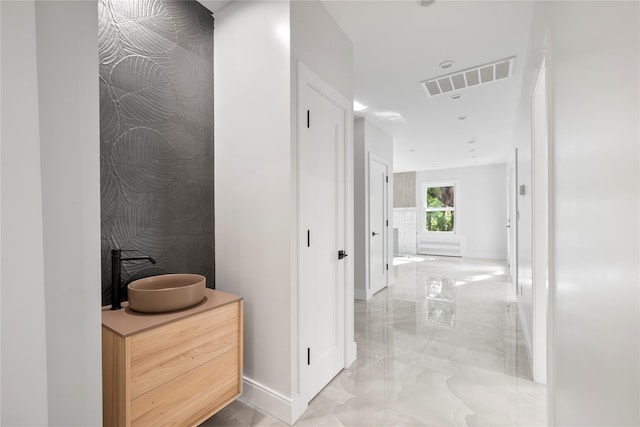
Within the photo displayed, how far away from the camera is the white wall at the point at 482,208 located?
26.1 feet

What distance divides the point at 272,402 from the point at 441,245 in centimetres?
801

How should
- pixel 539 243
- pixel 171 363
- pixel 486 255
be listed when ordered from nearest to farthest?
pixel 171 363 < pixel 539 243 < pixel 486 255

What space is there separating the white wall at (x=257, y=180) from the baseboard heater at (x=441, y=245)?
7984mm

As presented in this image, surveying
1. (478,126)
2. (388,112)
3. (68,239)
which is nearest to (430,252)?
(478,126)

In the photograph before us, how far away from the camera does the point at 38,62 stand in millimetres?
458

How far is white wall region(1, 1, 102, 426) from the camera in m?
0.43

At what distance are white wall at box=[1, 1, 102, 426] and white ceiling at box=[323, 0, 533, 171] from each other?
6.49 ft

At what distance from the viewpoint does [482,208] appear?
8.23 m

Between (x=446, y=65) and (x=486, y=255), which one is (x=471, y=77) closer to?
(x=446, y=65)

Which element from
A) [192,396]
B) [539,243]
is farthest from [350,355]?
[539,243]

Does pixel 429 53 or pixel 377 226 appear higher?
pixel 429 53

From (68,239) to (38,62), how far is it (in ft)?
0.94

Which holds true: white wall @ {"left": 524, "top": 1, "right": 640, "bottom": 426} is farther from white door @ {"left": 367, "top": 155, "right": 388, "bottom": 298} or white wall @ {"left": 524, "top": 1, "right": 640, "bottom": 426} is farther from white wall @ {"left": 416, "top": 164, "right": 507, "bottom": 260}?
white wall @ {"left": 416, "top": 164, "right": 507, "bottom": 260}

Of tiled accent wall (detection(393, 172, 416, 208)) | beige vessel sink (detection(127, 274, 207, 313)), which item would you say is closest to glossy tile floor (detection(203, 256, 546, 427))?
beige vessel sink (detection(127, 274, 207, 313))
